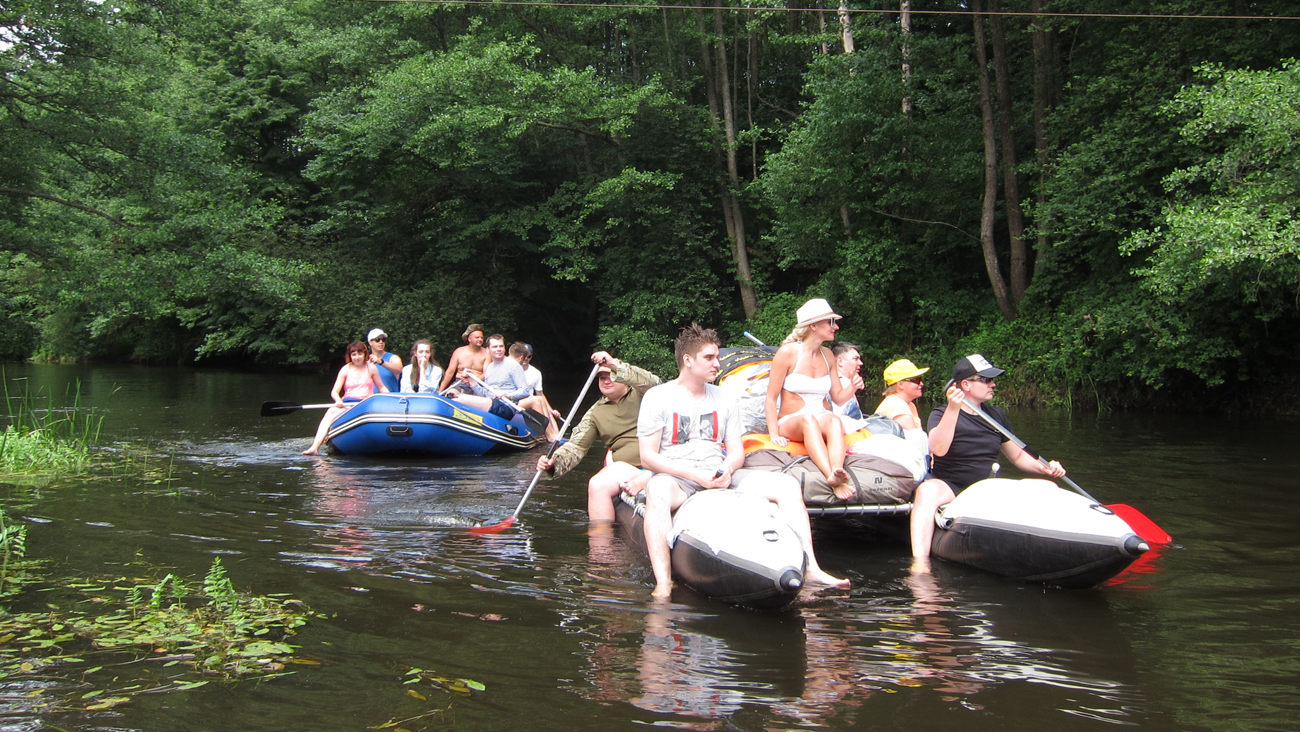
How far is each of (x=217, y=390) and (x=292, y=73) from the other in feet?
36.3

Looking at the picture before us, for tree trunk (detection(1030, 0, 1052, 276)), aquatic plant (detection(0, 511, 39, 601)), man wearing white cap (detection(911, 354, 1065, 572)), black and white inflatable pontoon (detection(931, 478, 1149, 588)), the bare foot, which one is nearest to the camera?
aquatic plant (detection(0, 511, 39, 601))

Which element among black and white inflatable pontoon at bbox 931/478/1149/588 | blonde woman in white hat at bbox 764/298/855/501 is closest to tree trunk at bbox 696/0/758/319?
blonde woman in white hat at bbox 764/298/855/501

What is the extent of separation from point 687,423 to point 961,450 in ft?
5.98

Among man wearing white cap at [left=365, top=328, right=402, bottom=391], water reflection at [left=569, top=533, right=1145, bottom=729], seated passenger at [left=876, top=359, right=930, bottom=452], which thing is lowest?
water reflection at [left=569, top=533, right=1145, bottom=729]

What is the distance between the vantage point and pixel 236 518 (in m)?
6.38

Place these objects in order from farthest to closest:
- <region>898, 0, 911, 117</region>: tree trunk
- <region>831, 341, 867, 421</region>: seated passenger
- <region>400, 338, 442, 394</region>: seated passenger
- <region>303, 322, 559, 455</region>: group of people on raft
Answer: <region>898, 0, 911, 117</region>: tree trunk < <region>400, 338, 442, 394</region>: seated passenger < <region>303, 322, 559, 455</region>: group of people on raft < <region>831, 341, 867, 421</region>: seated passenger

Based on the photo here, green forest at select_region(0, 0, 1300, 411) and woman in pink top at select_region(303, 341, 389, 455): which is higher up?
green forest at select_region(0, 0, 1300, 411)

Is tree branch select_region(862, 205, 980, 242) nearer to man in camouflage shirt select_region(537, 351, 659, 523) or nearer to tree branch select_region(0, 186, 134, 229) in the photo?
man in camouflage shirt select_region(537, 351, 659, 523)

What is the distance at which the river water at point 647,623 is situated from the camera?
3.22 metres

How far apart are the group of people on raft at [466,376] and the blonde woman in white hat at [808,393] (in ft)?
15.8

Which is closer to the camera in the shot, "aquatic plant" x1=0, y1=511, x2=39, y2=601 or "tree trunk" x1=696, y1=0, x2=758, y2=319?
"aquatic plant" x1=0, y1=511, x2=39, y2=601

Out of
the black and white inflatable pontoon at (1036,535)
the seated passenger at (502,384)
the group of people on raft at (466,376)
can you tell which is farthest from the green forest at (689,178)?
the black and white inflatable pontoon at (1036,535)

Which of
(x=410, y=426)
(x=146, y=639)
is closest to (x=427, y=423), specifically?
(x=410, y=426)

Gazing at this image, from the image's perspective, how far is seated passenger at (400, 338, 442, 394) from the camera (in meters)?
11.0
